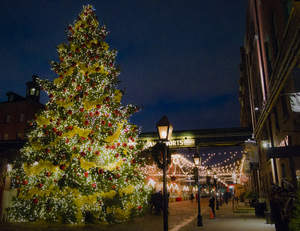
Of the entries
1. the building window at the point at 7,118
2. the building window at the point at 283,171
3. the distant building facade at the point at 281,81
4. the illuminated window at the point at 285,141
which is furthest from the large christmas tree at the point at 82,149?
the building window at the point at 7,118

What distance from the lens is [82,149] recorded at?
1338 centimetres

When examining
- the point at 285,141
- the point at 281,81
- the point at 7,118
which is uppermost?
the point at 7,118

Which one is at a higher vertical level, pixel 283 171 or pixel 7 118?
pixel 7 118

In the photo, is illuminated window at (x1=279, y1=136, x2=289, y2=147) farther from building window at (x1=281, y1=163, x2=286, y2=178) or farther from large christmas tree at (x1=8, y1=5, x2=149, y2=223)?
Answer: large christmas tree at (x1=8, y1=5, x2=149, y2=223)

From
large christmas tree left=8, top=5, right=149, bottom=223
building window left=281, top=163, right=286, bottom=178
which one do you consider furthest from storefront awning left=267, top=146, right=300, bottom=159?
large christmas tree left=8, top=5, right=149, bottom=223

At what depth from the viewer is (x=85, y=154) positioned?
13.2 meters

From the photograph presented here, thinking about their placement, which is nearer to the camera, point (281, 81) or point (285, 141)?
point (281, 81)

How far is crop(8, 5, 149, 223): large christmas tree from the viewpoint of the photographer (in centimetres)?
1299

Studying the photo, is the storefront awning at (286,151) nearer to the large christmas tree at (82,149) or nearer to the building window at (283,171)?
the building window at (283,171)

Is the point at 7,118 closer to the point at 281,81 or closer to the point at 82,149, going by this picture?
the point at 82,149

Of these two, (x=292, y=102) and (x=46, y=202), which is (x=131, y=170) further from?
(x=292, y=102)

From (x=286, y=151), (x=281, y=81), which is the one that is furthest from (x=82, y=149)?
(x=281, y=81)

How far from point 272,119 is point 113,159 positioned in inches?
451

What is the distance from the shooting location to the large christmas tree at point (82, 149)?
13.0 metres
